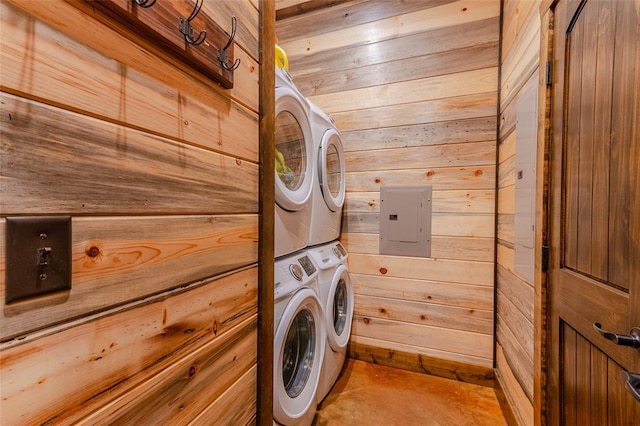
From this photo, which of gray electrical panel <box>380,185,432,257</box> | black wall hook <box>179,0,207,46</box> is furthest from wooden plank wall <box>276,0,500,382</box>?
black wall hook <box>179,0,207,46</box>

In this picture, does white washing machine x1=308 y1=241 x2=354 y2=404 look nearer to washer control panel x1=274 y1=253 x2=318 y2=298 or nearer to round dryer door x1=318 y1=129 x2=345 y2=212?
washer control panel x1=274 y1=253 x2=318 y2=298

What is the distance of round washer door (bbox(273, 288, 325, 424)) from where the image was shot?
124cm

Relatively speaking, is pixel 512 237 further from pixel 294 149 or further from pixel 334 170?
pixel 294 149

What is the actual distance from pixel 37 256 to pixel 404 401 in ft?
6.51

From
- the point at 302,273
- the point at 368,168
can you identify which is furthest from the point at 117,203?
the point at 368,168

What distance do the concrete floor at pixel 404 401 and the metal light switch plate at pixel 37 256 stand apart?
64.3 inches

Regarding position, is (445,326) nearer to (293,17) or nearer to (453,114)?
(453,114)

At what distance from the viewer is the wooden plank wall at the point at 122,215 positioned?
42 centimetres

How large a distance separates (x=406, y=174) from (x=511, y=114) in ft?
2.33

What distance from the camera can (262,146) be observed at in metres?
0.98

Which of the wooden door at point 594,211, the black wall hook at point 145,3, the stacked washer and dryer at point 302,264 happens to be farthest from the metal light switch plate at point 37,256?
the wooden door at point 594,211

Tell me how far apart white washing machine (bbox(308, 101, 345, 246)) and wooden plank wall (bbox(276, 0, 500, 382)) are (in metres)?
0.21

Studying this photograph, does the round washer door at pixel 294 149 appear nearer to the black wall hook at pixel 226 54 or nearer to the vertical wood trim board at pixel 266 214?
the vertical wood trim board at pixel 266 214

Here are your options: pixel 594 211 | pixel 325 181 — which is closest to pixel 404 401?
pixel 325 181
